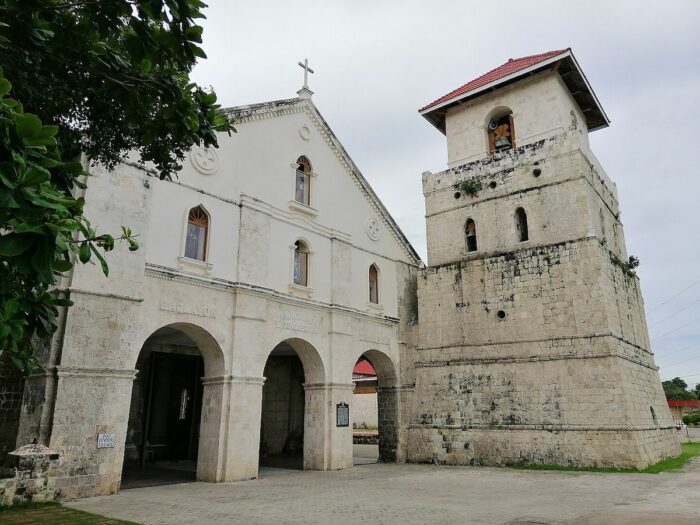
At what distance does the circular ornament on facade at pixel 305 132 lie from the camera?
18.0m

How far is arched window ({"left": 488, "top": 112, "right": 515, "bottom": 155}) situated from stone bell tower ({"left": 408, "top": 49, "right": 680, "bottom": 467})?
0.17 feet

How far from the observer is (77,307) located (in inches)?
440

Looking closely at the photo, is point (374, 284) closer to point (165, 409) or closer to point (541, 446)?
point (541, 446)

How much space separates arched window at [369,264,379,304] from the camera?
19542 millimetres

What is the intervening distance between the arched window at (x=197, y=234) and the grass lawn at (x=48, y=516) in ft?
21.3

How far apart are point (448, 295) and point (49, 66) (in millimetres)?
15513

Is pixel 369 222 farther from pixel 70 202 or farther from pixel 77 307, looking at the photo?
pixel 70 202

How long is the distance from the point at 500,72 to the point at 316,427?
48.3ft

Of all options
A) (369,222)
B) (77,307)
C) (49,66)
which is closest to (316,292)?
(369,222)

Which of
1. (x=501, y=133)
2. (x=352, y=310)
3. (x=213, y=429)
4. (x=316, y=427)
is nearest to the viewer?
(x=213, y=429)

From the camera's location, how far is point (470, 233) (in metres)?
20.0

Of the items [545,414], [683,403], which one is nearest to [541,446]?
[545,414]

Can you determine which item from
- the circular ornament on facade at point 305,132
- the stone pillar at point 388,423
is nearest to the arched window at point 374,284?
the stone pillar at point 388,423

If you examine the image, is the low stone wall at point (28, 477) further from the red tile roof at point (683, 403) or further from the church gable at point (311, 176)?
the red tile roof at point (683, 403)
